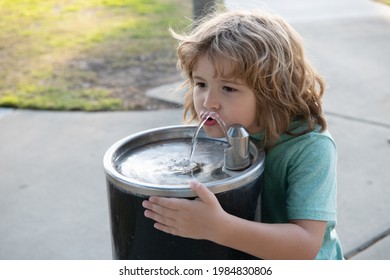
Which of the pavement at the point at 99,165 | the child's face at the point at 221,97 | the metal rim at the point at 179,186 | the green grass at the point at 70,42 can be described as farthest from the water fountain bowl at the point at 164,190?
the green grass at the point at 70,42

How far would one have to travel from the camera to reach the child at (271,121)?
1698mm

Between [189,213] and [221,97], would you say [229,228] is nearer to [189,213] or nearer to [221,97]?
[189,213]

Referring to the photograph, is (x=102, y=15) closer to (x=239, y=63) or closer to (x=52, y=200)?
(x=52, y=200)

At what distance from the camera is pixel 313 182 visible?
5.78ft

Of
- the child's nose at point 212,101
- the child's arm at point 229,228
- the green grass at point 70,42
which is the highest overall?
the child's nose at point 212,101

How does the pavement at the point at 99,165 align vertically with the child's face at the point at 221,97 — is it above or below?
below

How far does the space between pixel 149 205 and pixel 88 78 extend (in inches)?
150

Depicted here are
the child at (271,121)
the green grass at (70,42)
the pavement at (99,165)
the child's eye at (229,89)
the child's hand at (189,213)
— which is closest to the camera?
the child's hand at (189,213)

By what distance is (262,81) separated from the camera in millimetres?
1782

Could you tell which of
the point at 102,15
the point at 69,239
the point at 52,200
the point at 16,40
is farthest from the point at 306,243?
the point at 102,15

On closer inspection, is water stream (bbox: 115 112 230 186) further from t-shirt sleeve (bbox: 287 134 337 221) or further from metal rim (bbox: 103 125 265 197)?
t-shirt sleeve (bbox: 287 134 337 221)

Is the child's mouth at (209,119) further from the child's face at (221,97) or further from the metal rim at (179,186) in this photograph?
the metal rim at (179,186)

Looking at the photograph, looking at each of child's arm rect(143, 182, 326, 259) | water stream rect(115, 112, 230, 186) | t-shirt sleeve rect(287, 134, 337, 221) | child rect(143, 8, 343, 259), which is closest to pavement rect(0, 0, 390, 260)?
child rect(143, 8, 343, 259)

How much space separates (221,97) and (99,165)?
2152 millimetres
